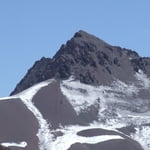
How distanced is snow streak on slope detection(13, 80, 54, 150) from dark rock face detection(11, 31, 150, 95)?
972 centimetres

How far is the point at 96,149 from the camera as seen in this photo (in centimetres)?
8619

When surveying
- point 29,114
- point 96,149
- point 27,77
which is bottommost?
point 96,149

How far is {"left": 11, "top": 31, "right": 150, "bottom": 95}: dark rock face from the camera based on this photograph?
11338cm

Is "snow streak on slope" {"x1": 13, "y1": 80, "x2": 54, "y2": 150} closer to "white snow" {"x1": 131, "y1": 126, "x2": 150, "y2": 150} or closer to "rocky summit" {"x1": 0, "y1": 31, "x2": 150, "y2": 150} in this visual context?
"rocky summit" {"x1": 0, "y1": 31, "x2": 150, "y2": 150}

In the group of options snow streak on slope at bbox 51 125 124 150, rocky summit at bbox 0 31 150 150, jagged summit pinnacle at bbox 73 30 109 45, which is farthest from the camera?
jagged summit pinnacle at bbox 73 30 109 45

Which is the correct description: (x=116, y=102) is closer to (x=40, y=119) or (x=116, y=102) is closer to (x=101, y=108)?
(x=101, y=108)

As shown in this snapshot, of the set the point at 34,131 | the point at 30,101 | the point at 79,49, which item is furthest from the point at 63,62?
the point at 34,131

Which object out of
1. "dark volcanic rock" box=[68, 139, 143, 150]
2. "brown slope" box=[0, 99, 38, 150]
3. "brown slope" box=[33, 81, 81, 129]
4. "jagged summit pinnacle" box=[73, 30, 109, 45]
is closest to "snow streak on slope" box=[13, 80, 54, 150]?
"brown slope" box=[0, 99, 38, 150]

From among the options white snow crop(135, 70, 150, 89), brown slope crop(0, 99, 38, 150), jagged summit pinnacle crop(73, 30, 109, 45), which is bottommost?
brown slope crop(0, 99, 38, 150)

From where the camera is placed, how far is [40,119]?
9156cm

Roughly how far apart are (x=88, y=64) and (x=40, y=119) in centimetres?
2646

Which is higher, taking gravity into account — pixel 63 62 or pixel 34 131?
pixel 63 62

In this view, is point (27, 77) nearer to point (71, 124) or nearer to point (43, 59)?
point (43, 59)

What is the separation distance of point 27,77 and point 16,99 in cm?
3308
